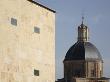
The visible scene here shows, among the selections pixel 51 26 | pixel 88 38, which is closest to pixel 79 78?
pixel 88 38

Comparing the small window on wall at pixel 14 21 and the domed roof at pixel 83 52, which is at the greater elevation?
the domed roof at pixel 83 52

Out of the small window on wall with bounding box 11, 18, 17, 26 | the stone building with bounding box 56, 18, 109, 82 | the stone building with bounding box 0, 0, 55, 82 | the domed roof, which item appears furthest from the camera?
the domed roof

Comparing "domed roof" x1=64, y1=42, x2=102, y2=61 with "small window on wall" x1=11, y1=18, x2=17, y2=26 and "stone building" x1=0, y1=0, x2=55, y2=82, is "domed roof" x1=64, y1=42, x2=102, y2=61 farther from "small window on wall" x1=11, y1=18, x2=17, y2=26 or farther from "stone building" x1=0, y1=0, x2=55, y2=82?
"small window on wall" x1=11, y1=18, x2=17, y2=26

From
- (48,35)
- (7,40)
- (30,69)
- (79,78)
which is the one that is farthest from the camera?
(79,78)

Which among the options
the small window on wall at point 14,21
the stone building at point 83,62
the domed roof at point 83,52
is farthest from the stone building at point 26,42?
the domed roof at point 83,52

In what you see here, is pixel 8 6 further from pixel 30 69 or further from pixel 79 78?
pixel 79 78

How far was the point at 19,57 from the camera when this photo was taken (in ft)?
45.9

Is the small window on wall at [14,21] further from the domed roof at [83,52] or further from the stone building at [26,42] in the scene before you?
the domed roof at [83,52]

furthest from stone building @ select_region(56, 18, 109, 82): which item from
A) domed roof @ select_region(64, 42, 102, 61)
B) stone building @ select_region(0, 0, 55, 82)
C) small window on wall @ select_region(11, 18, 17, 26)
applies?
small window on wall @ select_region(11, 18, 17, 26)

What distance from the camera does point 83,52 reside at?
5809cm

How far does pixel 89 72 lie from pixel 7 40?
1771 inches

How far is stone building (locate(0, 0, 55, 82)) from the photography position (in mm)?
13438

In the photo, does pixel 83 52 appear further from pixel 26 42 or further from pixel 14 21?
pixel 14 21

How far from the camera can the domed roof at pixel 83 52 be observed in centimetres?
5791
